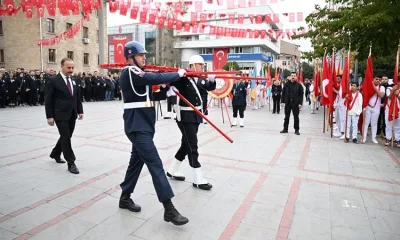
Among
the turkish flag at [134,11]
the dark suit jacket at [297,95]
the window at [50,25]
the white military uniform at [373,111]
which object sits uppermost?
the window at [50,25]

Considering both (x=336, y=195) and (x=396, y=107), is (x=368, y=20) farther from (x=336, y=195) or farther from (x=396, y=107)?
(x=336, y=195)

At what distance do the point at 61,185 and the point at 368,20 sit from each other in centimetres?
967

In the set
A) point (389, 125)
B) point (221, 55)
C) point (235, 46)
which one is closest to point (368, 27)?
point (389, 125)

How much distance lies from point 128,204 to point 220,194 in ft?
4.51

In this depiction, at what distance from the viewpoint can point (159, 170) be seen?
353cm

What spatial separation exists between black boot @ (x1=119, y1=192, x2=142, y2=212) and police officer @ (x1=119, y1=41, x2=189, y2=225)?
536mm

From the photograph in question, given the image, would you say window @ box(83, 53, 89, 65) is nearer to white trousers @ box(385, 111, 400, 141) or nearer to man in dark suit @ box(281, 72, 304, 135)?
man in dark suit @ box(281, 72, 304, 135)

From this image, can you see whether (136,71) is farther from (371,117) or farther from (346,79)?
(371,117)

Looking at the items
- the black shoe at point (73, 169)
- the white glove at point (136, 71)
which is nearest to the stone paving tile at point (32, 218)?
the black shoe at point (73, 169)

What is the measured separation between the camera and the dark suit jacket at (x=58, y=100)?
5.36 meters

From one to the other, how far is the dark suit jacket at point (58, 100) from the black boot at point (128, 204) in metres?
2.30

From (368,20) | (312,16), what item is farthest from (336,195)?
(312,16)

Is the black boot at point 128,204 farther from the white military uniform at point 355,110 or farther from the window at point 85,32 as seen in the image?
the window at point 85,32

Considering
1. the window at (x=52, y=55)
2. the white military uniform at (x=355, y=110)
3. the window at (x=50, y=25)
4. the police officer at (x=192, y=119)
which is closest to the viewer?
the police officer at (x=192, y=119)
